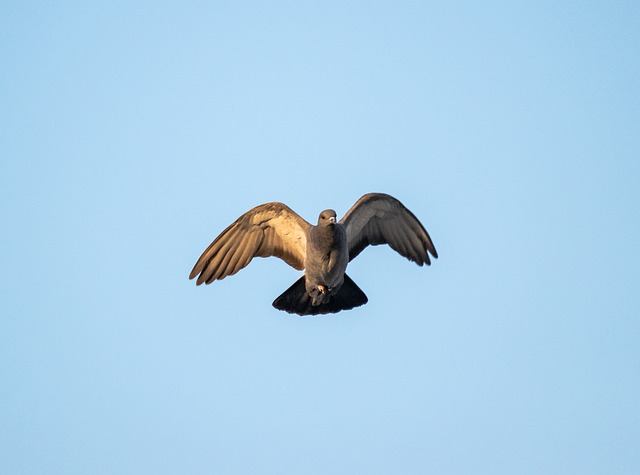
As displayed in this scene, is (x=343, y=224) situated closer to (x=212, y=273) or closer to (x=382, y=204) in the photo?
(x=382, y=204)

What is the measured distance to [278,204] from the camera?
49.7ft

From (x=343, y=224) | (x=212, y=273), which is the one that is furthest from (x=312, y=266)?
(x=212, y=273)

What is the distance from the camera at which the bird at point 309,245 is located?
49.7 ft

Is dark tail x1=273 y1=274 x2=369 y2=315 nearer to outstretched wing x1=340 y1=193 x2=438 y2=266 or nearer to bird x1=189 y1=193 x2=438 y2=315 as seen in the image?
bird x1=189 y1=193 x2=438 y2=315

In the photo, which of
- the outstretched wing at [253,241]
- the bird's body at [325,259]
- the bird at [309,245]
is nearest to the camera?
the bird's body at [325,259]

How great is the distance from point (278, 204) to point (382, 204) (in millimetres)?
2030

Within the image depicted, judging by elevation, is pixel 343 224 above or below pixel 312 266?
above

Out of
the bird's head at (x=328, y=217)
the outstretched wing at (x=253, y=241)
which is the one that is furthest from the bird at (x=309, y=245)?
the bird's head at (x=328, y=217)

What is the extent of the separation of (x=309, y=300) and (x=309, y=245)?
50.0 inches

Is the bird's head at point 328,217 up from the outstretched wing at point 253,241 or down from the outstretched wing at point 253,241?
down

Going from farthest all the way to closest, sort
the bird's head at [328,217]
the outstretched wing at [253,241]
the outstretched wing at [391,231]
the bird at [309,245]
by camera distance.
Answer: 1. the outstretched wing at [391,231]
2. the outstretched wing at [253,241]
3. the bird at [309,245]
4. the bird's head at [328,217]

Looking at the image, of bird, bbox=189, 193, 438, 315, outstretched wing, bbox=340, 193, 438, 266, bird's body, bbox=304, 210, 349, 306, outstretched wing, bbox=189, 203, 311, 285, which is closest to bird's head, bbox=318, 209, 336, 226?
bird's body, bbox=304, 210, 349, 306

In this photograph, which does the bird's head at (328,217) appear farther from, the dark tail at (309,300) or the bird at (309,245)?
the dark tail at (309,300)

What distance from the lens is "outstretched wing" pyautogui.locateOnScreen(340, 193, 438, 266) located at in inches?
616
